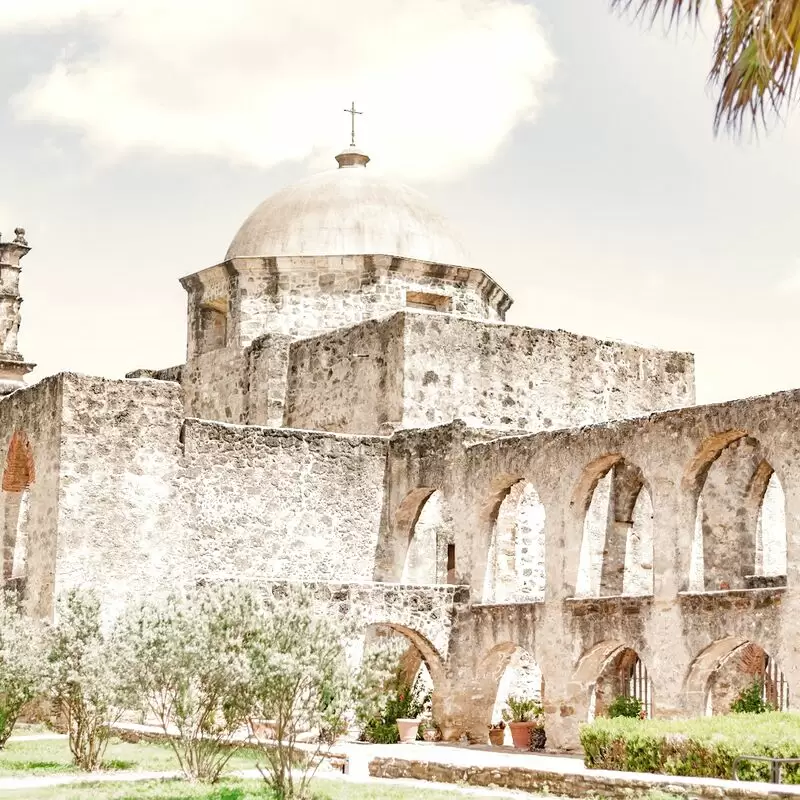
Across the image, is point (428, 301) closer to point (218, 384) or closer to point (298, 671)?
point (218, 384)

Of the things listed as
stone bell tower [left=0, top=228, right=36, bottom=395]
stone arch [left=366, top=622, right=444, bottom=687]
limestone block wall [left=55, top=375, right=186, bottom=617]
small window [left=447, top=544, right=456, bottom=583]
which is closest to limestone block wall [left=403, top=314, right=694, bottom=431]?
small window [left=447, top=544, right=456, bottom=583]

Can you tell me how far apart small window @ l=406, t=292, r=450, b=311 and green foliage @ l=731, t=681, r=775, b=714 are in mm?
9285

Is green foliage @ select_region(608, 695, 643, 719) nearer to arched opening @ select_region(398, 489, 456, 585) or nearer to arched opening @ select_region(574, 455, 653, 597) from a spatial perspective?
arched opening @ select_region(574, 455, 653, 597)

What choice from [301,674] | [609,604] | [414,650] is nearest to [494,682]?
[414,650]

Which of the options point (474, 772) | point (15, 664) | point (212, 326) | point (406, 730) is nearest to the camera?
point (474, 772)

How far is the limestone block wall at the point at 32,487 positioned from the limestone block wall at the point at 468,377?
4881 millimetres

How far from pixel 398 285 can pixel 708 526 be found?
692cm

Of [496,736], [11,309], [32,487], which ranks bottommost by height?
[496,736]

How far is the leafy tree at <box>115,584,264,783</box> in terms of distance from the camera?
14.8 meters

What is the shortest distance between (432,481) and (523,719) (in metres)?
3.81

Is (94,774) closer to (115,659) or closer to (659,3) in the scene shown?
(115,659)

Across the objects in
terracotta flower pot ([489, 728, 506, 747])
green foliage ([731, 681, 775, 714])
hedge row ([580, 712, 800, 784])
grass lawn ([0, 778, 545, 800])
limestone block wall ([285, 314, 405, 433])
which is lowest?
grass lawn ([0, 778, 545, 800])

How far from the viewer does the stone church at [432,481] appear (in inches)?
765

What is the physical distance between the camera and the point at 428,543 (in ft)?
78.5
